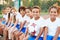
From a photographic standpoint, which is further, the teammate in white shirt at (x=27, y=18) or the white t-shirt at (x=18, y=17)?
the white t-shirt at (x=18, y=17)

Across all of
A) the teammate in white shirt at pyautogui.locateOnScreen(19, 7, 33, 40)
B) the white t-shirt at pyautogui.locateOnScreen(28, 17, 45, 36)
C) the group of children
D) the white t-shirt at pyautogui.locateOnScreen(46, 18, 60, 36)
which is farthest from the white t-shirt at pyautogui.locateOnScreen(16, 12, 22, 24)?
the white t-shirt at pyautogui.locateOnScreen(46, 18, 60, 36)

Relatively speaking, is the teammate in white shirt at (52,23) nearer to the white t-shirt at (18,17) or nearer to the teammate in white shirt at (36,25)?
the teammate in white shirt at (36,25)

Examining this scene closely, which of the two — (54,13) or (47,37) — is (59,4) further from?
(47,37)

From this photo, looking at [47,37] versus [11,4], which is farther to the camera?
[11,4]

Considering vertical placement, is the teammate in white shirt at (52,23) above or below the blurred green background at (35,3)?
below

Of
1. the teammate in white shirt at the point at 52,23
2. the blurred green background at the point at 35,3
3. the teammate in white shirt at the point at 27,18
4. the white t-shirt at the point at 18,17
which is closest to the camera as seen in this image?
the teammate in white shirt at the point at 52,23

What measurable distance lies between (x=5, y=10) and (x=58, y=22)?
57.7 inches

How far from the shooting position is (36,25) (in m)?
3.15

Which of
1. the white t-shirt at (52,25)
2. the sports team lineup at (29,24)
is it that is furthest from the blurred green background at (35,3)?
the white t-shirt at (52,25)

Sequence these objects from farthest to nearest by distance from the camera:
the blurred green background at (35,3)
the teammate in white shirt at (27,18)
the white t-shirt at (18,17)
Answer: the white t-shirt at (18,17), the teammate in white shirt at (27,18), the blurred green background at (35,3)

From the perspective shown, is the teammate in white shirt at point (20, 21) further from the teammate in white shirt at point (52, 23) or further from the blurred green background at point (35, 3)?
the teammate in white shirt at point (52, 23)

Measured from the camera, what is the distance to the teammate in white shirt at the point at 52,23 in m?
2.79

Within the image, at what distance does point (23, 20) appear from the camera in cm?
356

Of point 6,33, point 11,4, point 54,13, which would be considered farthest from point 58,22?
point 6,33
